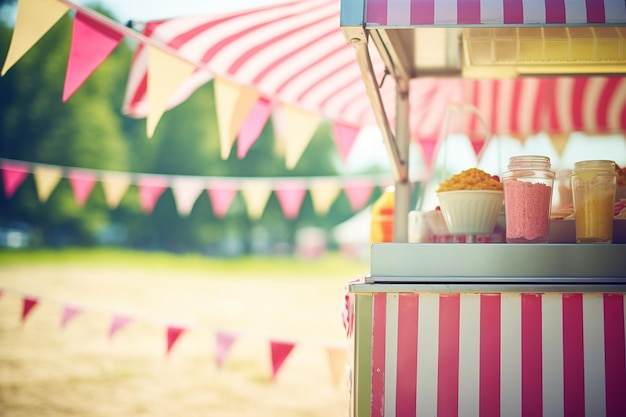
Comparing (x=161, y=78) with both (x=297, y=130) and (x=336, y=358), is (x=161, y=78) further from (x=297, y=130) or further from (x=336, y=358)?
(x=336, y=358)

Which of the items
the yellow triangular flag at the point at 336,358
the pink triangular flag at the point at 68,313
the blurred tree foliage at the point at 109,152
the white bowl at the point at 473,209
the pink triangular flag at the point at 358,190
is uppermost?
the blurred tree foliage at the point at 109,152

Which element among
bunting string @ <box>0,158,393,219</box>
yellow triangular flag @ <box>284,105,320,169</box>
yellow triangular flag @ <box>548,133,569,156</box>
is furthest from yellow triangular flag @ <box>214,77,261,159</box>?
bunting string @ <box>0,158,393,219</box>

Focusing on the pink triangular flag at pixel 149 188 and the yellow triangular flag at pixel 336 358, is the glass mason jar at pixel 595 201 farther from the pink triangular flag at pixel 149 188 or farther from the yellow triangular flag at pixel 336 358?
the pink triangular flag at pixel 149 188

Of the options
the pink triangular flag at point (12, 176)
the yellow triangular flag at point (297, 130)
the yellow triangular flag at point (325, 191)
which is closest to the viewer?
the yellow triangular flag at point (297, 130)

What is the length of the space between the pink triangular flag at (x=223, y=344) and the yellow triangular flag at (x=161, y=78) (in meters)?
2.11

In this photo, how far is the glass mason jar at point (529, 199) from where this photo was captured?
1889 millimetres

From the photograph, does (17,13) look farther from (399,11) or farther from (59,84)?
(59,84)

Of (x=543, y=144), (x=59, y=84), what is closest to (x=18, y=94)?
(x=59, y=84)

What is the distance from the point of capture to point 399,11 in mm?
1640

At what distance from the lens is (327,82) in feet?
12.8

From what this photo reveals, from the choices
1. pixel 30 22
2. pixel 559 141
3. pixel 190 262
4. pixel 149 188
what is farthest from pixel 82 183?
pixel 190 262

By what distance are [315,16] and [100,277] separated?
1532cm

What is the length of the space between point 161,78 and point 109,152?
24.5m

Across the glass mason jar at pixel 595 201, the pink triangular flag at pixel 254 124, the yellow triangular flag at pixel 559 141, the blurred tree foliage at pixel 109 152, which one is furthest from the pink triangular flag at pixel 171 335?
the blurred tree foliage at pixel 109 152
